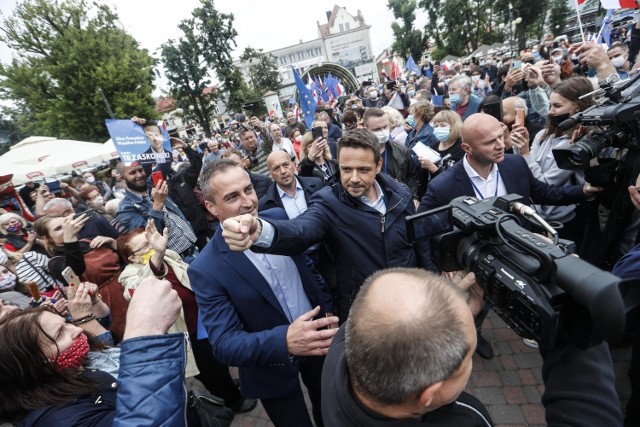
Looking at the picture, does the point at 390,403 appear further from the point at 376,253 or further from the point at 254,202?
the point at 254,202

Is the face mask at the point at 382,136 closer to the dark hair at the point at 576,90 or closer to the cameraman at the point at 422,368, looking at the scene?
the dark hair at the point at 576,90

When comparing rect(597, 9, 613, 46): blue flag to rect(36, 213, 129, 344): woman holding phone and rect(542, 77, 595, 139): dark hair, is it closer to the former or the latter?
rect(542, 77, 595, 139): dark hair

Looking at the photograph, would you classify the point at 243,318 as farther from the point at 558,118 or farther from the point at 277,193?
the point at 558,118

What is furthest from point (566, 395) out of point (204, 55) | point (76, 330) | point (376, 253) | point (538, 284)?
point (204, 55)

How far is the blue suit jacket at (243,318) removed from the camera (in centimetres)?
164

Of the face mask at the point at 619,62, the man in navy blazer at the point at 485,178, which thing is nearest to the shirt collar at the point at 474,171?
the man in navy blazer at the point at 485,178

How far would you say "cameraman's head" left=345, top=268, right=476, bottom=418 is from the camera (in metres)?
0.83

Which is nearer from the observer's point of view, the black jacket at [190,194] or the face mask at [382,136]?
the face mask at [382,136]

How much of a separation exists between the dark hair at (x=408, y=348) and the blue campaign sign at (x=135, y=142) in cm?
416

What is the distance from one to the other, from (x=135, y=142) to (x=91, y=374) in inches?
142

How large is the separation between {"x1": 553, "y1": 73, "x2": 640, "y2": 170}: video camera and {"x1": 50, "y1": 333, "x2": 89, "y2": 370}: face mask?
2958 mm

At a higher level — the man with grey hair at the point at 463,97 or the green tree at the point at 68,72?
the green tree at the point at 68,72

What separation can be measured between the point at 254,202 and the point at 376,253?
0.88 metres

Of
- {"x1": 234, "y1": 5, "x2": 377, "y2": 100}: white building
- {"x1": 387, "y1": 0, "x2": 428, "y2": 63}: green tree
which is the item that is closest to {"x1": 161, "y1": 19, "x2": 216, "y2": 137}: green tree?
{"x1": 234, "y1": 5, "x2": 377, "y2": 100}: white building
